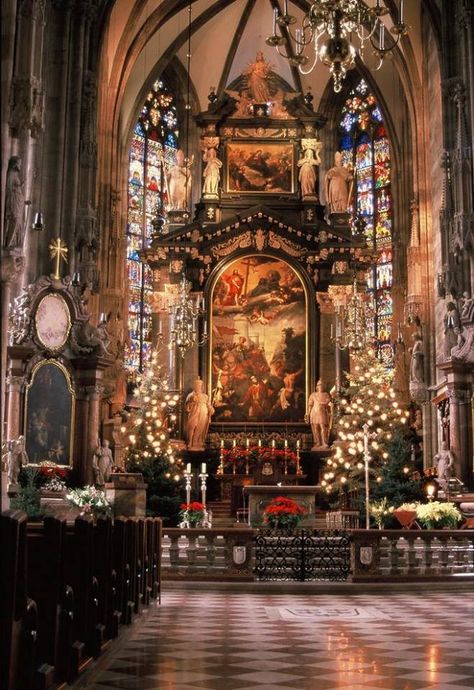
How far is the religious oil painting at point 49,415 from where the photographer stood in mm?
21031

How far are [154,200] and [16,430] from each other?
58.8 feet

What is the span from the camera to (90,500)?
18859 millimetres

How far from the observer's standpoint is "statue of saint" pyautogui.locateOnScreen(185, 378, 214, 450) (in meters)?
29.9

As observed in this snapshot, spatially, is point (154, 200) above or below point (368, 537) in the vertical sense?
above

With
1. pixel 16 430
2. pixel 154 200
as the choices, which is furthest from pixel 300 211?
pixel 16 430

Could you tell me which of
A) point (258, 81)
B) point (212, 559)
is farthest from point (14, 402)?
point (258, 81)

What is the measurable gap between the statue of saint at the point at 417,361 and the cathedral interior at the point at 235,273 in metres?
0.10

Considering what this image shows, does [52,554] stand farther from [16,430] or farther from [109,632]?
[16,430]

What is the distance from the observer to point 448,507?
15922 millimetres

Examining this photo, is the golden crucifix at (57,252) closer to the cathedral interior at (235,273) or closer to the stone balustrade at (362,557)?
the cathedral interior at (235,273)

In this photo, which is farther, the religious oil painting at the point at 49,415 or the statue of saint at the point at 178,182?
the statue of saint at the point at 178,182

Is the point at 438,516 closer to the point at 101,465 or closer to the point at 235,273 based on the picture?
the point at 101,465

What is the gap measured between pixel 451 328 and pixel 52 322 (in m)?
9.84

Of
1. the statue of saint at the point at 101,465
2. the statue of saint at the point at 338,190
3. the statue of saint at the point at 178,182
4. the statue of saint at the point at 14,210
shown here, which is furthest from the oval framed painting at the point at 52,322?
the statue of saint at the point at 338,190
